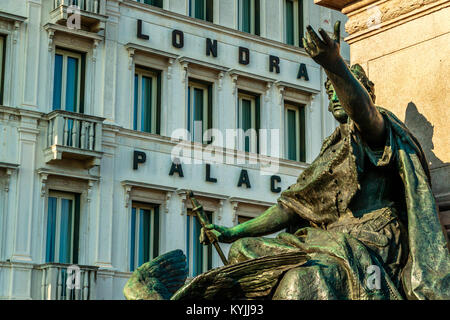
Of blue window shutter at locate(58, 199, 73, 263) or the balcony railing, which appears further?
the balcony railing

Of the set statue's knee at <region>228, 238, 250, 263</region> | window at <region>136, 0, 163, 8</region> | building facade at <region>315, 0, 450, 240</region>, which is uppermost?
window at <region>136, 0, 163, 8</region>

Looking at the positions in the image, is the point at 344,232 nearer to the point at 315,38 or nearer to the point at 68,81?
the point at 315,38

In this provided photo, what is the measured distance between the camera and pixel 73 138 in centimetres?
2092

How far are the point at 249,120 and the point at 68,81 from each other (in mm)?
4852

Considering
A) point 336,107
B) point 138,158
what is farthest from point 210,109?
point 336,107

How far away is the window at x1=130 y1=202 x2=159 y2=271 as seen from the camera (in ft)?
71.3

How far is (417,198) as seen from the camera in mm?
4930

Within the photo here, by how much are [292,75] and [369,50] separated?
62.6ft

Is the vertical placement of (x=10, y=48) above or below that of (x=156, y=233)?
above

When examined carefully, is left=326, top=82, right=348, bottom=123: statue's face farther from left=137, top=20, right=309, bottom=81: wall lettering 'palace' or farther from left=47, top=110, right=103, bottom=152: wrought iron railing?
left=137, top=20, right=309, bottom=81: wall lettering 'palace'

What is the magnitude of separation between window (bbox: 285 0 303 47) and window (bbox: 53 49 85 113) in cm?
633

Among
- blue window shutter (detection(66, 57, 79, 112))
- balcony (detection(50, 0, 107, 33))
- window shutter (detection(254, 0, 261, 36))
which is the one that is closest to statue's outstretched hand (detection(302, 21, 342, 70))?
balcony (detection(50, 0, 107, 33))

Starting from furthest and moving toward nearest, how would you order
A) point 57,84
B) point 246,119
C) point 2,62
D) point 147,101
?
point 246,119
point 147,101
point 57,84
point 2,62

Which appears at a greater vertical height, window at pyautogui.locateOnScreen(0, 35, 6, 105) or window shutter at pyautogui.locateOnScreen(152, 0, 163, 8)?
window shutter at pyautogui.locateOnScreen(152, 0, 163, 8)
